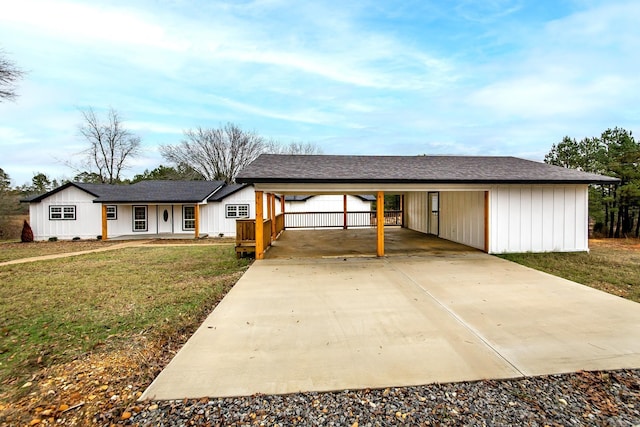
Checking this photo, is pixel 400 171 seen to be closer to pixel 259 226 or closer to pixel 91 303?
pixel 259 226

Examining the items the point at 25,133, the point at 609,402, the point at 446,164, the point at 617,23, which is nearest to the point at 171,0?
the point at 446,164

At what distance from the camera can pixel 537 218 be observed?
947cm

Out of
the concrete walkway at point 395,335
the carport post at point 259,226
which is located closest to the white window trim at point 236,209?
the carport post at point 259,226

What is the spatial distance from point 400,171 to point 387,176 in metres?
1.02

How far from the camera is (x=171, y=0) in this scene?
986cm

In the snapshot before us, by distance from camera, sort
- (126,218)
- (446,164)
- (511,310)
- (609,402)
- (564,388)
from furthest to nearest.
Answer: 1. (126,218)
2. (446,164)
3. (511,310)
4. (564,388)
5. (609,402)

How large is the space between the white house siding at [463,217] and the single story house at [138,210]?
10.6m

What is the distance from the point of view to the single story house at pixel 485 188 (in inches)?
341

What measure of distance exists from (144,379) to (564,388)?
379cm

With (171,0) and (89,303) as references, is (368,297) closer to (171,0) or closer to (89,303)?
(89,303)

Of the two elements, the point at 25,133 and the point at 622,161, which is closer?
the point at 622,161

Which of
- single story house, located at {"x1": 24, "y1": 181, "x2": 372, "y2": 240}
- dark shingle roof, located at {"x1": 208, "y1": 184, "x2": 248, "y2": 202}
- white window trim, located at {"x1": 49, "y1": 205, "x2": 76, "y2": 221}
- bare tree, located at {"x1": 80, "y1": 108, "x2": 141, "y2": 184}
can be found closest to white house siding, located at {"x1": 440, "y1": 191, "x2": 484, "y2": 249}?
single story house, located at {"x1": 24, "y1": 181, "x2": 372, "y2": 240}

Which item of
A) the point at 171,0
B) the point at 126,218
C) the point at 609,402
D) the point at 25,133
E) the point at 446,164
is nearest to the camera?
the point at 609,402

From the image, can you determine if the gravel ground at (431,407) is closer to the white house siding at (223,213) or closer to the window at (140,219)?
the white house siding at (223,213)
